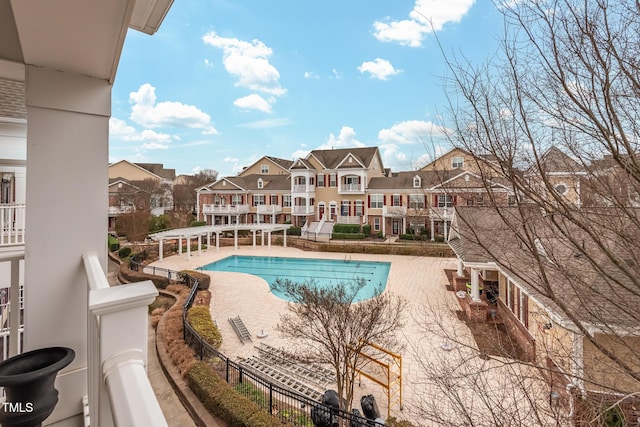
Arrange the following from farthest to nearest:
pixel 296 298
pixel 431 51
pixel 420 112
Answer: pixel 296 298
pixel 420 112
pixel 431 51

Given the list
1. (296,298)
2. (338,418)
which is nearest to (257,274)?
(296,298)

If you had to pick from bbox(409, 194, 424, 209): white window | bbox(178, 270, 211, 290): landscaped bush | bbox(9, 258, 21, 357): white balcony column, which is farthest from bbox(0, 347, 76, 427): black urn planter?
bbox(178, 270, 211, 290): landscaped bush

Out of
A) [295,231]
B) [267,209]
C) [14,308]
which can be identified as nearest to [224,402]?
[14,308]

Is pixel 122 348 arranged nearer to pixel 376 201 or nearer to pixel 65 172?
pixel 65 172

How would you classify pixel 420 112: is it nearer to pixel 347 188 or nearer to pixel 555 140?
pixel 555 140

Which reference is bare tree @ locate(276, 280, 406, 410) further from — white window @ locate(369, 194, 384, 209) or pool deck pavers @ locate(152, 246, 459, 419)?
white window @ locate(369, 194, 384, 209)

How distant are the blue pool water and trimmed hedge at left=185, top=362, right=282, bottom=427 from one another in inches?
368

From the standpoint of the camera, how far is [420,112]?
4.31 m

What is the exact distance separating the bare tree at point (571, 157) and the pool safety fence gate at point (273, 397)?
2.21m

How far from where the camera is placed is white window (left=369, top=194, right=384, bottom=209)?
2798 centimetres

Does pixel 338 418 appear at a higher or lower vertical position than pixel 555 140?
lower

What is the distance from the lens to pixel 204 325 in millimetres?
9328

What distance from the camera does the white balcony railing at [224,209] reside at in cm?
3100

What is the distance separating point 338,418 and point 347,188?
23908 mm
